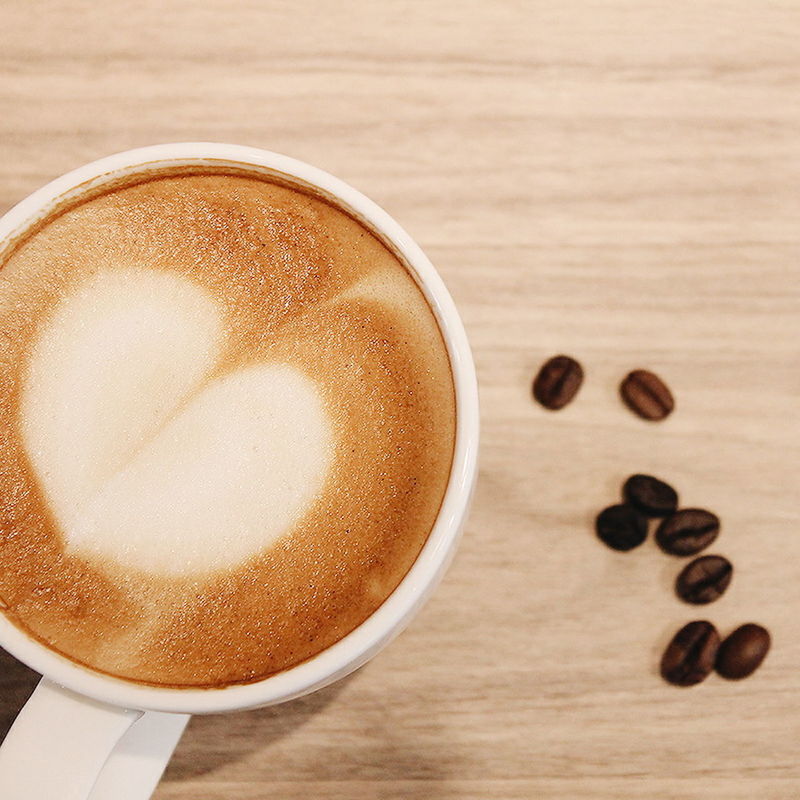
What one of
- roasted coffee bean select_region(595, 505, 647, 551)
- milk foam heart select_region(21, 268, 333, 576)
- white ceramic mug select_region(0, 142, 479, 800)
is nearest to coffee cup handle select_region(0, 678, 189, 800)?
white ceramic mug select_region(0, 142, 479, 800)

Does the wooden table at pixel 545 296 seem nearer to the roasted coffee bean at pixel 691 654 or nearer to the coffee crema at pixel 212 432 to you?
the roasted coffee bean at pixel 691 654

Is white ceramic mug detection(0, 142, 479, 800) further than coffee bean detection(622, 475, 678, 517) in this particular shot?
No

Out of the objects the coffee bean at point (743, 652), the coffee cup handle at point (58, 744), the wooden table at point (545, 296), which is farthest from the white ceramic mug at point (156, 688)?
the coffee bean at point (743, 652)

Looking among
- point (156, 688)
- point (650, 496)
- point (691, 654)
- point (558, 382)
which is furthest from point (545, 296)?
point (156, 688)

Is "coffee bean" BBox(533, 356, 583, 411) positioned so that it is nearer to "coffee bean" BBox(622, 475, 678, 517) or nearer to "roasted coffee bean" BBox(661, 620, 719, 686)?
"coffee bean" BBox(622, 475, 678, 517)

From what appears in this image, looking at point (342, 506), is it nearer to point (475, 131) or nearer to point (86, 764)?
point (86, 764)

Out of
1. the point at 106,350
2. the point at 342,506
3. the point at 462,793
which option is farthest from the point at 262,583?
the point at 462,793

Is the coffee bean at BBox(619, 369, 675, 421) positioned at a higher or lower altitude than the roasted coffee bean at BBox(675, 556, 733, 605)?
higher
